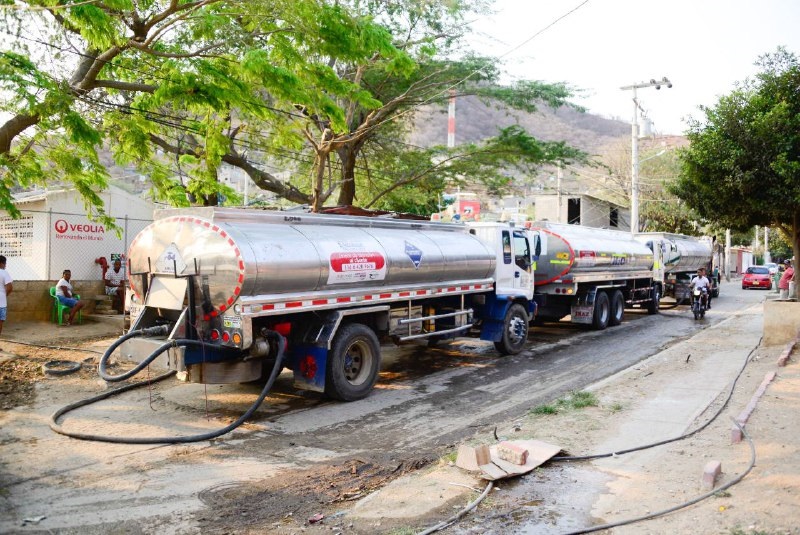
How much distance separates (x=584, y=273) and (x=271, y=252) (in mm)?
11447

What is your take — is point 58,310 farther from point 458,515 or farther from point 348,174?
point 458,515

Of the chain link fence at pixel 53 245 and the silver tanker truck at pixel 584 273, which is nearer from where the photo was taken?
the chain link fence at pixel 53 245

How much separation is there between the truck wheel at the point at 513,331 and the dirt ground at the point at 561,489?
16.6 ft

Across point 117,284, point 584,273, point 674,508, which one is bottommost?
point 674,508

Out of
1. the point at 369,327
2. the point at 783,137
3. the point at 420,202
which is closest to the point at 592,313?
the point at 783,137

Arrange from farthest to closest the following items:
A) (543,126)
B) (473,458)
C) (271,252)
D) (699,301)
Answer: (543,126) < (699,301) < (271,252) < (473,458)

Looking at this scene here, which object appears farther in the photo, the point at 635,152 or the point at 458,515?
the point at 635,152

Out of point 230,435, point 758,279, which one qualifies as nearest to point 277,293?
point 230,435

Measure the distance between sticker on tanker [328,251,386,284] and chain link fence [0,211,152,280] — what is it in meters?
9.32

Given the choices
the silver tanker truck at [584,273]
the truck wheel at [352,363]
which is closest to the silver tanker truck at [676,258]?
the silver tanker truck at [584,273]

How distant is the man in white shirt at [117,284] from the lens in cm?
1678

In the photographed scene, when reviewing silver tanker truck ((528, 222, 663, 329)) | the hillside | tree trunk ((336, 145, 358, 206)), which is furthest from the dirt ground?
the hillside

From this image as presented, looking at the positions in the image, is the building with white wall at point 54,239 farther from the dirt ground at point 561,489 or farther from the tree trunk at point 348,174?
the dirt ground at point 561,489

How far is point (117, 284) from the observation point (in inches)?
668
